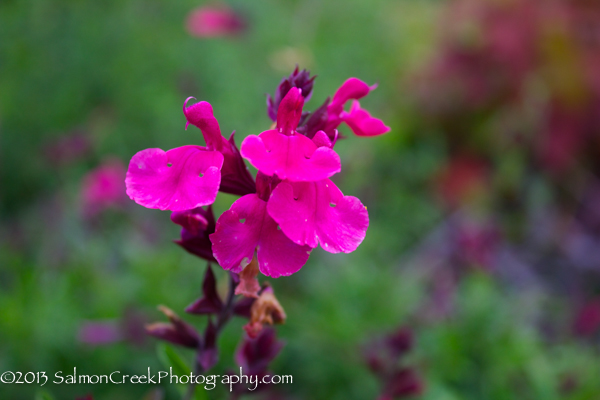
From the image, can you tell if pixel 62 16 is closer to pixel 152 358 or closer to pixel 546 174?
pixel 152 358

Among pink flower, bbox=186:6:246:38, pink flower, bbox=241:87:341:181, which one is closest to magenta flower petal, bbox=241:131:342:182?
pink flower, bbox=241:87:341:181

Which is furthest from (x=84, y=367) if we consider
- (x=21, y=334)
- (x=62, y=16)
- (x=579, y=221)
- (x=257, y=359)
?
(x=579, y=221)

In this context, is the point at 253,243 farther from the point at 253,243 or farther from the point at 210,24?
the point at 210,24

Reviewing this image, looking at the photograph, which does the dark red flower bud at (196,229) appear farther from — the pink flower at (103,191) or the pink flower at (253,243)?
the pink flower at (103,191)

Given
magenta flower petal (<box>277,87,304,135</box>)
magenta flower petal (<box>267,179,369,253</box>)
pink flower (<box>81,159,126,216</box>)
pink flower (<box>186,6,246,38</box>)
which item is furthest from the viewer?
pink flower (<box>186,6,246,38</box>)

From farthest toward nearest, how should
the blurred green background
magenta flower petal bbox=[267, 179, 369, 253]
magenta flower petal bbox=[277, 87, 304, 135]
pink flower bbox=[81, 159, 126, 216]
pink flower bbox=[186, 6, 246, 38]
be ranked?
pink flower bbox=[186, 6, 246, 38], pink flower bbox=[81, 159, 126, 216], the blurred green background, magenta flower petal bbox=[277, 87, 304, 135], magenta flower petal bbox=[267, 179, 369, 253]

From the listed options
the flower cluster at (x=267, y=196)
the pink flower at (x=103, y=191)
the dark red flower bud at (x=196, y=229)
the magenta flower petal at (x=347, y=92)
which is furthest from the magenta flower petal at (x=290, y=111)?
the pink flower at (x=103, y=191)

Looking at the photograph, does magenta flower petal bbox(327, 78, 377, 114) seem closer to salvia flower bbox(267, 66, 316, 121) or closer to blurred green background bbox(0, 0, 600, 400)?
salvia flower bbox(267, 66, 316, 121)
